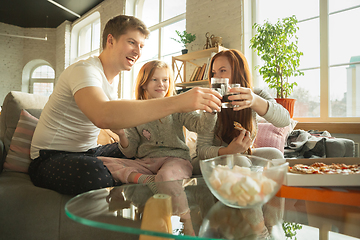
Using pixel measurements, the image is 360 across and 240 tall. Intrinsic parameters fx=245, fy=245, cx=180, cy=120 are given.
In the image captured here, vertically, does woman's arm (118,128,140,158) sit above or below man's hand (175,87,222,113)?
below

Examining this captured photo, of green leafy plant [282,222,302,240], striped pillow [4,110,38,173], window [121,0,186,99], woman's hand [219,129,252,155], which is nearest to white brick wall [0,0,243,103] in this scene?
window [121,0,186,99]

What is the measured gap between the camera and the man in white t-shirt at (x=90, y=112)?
2.98 feet

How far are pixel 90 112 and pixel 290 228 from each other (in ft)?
2.55

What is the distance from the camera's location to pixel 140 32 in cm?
145

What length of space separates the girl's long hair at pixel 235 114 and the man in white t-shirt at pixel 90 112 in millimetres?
578

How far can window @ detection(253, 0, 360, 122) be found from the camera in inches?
102

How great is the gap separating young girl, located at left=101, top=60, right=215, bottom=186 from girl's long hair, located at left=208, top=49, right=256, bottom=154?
171 millimetres

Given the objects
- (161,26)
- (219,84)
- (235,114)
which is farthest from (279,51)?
(161,26)

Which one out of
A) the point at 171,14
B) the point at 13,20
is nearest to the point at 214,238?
the point at 171,14

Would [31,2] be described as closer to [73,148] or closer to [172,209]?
[73,148]

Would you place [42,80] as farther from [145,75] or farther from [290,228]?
[290,228]

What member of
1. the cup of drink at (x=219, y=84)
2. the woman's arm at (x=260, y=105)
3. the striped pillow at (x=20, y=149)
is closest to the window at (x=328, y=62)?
the woman's arm at (x=260, y=105)

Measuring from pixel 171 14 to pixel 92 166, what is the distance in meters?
4.30

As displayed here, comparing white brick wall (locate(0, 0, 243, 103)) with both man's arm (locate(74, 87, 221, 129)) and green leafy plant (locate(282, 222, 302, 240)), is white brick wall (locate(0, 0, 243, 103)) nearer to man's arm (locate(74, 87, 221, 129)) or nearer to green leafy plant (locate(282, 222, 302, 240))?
man's arm (locate(74, 87, 221, 129))
